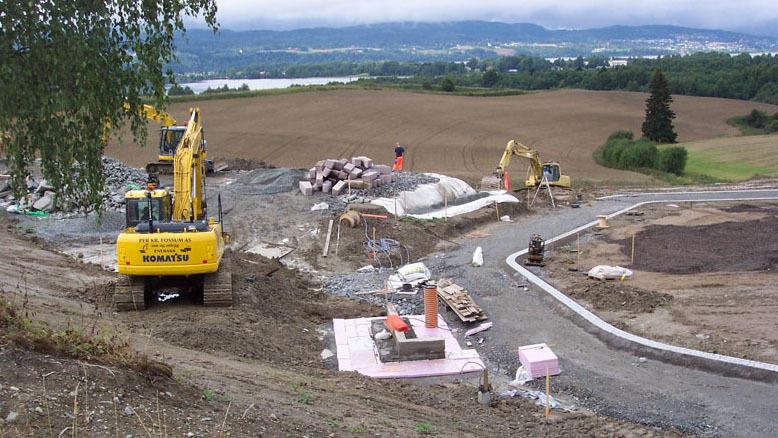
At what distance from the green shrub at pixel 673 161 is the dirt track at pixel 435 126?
2.67 meters

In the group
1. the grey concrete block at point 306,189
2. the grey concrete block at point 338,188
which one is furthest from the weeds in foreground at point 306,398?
the grey concrete block at point 306,189

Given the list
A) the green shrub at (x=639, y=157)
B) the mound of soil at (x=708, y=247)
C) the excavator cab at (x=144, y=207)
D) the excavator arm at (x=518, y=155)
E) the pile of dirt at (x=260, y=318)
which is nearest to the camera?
the pile of dirt at (x=260, y=318)

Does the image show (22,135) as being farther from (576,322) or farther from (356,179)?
(356,179)

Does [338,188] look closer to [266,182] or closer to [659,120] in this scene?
[266,182]

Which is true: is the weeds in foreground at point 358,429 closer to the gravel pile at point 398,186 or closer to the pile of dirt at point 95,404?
the pile of dirt at point 95,404

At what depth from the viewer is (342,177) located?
26969mm

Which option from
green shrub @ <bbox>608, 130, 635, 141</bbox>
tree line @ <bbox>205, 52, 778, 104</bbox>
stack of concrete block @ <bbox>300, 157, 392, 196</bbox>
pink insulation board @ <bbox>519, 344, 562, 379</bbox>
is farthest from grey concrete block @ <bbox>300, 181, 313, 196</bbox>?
tree line @ <bbox>205, 52, 778, 104</bbox>

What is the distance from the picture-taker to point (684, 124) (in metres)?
65.1

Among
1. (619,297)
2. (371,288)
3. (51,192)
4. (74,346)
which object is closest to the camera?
(74,346)

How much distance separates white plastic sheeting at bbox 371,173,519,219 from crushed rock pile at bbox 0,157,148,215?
Answer: 8807mm

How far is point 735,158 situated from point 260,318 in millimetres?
42277

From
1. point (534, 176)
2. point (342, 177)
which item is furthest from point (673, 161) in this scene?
point (342, 177)

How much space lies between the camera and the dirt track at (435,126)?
44969mm

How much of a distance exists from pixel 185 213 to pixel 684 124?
192 ft
